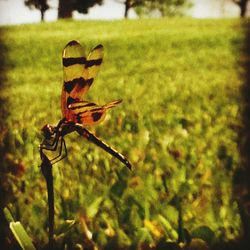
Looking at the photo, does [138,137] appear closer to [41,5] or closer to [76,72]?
[41,5]

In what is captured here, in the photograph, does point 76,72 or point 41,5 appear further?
point 41,5

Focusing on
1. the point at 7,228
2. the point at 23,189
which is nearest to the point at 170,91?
the point at 23,189

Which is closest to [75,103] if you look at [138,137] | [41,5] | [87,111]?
[87,111]

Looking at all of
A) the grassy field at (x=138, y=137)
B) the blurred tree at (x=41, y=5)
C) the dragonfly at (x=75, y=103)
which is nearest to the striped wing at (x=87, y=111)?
the dragonfly at (x=75, y=103)

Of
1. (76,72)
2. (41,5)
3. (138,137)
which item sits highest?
(41,5)

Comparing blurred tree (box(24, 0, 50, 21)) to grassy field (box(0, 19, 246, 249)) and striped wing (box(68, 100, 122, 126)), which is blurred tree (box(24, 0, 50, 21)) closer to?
grassy field (box(0, 19, 246, 249))

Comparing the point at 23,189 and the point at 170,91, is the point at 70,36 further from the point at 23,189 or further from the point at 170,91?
the point at 23,189

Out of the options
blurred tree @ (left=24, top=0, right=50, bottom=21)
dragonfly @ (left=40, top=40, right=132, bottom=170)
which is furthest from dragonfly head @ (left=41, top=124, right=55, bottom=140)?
blurred tree @ (left=24, top=0, right=50, bottom=21)
